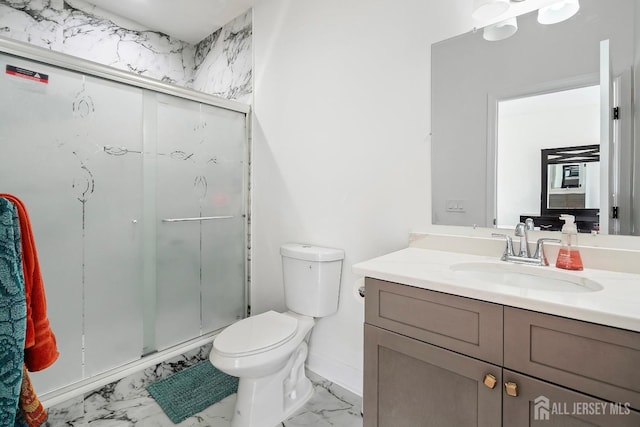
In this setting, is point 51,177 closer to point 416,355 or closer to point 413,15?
point 416,355

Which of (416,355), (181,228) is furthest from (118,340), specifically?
(416,355)

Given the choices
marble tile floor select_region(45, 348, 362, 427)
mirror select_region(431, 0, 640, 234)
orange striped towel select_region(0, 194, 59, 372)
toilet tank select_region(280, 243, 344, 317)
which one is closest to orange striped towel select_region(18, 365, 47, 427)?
orange striped towel select_region(0, 194, 59, 372)

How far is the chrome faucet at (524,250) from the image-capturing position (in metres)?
1.14

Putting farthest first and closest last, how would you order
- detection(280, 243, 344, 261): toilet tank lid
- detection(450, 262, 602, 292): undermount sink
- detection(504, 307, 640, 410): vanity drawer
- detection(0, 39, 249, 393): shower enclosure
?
detection(280, 243, 344, 261): toilet tank lid → detection(0, 39, 249, 393): shower enclosure → detection(450, 262, 602, 292): undermount sink → detection(504, 307, 640, 410): vanity drawer

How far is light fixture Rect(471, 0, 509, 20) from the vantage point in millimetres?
1238

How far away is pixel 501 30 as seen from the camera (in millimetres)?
1273

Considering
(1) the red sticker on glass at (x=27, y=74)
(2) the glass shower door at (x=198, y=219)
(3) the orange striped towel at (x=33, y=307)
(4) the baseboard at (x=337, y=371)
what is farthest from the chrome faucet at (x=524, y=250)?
(1) the red sticker on glass at (x=27, y=74)

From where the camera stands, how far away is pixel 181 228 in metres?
2.01

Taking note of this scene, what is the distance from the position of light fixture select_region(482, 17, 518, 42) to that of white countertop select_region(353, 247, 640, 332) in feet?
3.04

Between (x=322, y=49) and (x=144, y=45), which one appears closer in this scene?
(x=322, y=49)

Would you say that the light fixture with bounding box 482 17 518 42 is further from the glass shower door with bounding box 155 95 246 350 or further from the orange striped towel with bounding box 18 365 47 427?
the orange striped towel with bounding box 18 365 47 427

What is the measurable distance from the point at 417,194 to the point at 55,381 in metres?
2.01

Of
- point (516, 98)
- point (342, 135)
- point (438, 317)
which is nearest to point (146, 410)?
point (438, 317)

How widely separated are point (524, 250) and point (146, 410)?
197 cm
